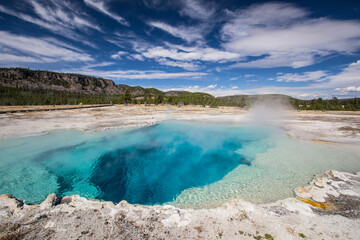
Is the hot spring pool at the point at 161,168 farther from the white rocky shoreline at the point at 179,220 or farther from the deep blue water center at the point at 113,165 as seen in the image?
the white rocky shoreline at the point at 179,220

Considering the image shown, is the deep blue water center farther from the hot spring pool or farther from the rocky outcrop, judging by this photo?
the rocky outcrop

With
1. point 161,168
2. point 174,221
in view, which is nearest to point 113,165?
point 161,168

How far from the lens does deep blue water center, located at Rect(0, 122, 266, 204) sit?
8.53 metres

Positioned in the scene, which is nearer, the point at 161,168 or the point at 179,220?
the point at 179,220

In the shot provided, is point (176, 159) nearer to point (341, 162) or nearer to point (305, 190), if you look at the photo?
point (305, 190)

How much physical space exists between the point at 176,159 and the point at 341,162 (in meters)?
12.8

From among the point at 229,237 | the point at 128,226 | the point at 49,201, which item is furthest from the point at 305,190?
the point at 49,201

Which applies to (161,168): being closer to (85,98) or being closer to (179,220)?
(179,220)

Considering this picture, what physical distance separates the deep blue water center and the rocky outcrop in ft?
7.74

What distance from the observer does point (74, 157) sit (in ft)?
42.1

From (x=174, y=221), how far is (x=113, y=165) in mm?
8303

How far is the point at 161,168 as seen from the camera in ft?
39.2

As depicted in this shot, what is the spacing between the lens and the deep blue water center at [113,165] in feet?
28.0

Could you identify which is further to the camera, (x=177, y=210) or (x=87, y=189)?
(x=87, y=189)
